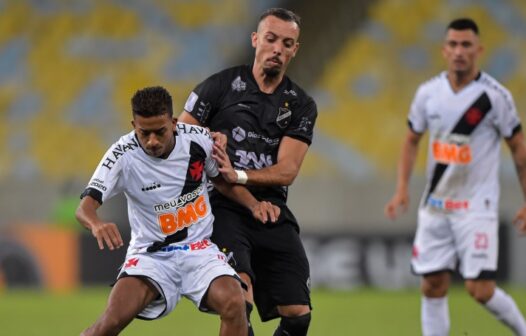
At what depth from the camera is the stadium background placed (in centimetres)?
1472

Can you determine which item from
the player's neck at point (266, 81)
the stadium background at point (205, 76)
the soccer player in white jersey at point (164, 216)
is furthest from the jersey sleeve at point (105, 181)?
the stadium background at point (205, 76)

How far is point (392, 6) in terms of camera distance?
1867 cm

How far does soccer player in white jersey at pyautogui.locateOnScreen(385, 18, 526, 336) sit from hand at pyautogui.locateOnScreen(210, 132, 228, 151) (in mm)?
2491

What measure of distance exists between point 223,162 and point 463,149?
2.68 metres

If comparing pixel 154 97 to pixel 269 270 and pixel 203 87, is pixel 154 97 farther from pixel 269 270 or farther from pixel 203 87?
pixel 269 270

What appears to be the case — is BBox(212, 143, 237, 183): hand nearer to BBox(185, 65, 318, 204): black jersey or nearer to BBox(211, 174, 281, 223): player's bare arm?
BBox(211, 174, 281, 223): player's bare arm

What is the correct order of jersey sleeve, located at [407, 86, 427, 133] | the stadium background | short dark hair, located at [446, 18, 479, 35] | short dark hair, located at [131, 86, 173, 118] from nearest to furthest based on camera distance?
short dark hair, located at [131, 86, 173, 118], short dark hair, located at [446, 18, 479, 35], jersey sleeve, located at [407, 86, 427, 133], the stadium background

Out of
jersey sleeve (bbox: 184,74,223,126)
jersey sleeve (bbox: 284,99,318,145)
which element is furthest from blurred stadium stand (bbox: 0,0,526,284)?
jersey sleeve (bbox: 184,74,223,126)

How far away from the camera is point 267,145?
20.9 feet

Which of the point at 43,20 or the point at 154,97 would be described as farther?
the point at 43,20

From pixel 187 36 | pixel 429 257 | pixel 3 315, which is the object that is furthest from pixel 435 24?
pixel 429 257

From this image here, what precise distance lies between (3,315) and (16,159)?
20.9 ft

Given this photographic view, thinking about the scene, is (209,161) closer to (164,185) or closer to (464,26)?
(164,185)

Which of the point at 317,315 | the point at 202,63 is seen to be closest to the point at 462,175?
the point at 317,315
